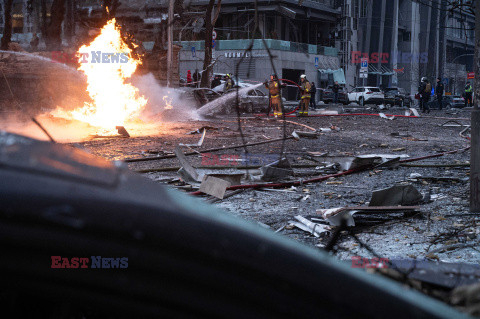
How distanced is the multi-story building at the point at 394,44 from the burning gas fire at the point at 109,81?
37749 millimetres

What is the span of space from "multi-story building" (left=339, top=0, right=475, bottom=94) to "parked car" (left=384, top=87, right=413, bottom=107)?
1571 cm

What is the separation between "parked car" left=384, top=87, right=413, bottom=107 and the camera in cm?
3875

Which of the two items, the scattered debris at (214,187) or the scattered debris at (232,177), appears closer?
the scattered debris at (214,187)

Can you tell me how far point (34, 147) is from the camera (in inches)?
41.7

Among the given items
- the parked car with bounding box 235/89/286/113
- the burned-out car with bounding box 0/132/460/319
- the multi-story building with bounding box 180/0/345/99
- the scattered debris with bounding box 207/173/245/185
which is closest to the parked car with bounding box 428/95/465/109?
Answer: the multi-story building with bounding box 180/0/345/99

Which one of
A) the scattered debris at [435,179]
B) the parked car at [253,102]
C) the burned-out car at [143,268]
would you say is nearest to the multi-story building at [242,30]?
the parked car at [253,102]

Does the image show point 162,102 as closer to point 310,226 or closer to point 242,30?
point 242,30

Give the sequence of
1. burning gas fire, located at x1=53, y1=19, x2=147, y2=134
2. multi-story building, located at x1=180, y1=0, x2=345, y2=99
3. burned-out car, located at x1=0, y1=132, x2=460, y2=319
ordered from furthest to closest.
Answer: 1. multi-story building, located at x1=180, y1=0, x2=345, y2=99
2. burning gas fire, located at x1=53, y1=19, x2=147, y2=134
3. burned-out car, located at x1=0, y1=132, x2=460, y2=319

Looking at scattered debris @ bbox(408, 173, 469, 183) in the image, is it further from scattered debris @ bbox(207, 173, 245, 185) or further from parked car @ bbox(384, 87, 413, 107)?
parked car @ bbox(384, 87, 413, 107)

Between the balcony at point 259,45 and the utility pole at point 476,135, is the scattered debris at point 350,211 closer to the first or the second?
the utility pole at point 476,135

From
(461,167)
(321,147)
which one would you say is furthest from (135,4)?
(461,167)

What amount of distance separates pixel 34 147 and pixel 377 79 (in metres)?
66.3

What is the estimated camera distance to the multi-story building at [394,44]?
57469mm

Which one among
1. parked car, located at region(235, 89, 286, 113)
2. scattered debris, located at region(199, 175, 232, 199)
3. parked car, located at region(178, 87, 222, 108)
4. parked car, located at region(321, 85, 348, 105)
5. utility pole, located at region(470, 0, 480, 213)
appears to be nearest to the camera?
utility pole, located at region(470, 0, 480, 213)
